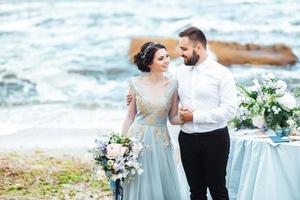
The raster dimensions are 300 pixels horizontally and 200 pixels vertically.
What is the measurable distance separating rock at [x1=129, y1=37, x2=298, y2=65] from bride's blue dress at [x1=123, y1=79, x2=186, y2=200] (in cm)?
1193

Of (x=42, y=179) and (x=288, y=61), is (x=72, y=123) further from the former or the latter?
(x=288, y=61)

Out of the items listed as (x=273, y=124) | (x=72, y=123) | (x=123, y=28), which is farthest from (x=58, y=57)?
(x=273, y=124)

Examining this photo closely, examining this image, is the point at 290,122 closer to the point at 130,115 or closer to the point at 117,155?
the point at 130,115

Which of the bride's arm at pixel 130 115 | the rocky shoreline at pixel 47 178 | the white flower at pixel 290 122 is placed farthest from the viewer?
the rocky shoreline at pixel 47 178

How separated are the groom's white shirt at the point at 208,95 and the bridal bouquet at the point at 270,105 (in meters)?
0.57

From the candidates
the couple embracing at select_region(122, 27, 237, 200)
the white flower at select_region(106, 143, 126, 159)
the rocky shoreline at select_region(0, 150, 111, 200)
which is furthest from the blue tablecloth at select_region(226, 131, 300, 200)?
the rocky shoreline at select_region(0, 150, 111, 200)

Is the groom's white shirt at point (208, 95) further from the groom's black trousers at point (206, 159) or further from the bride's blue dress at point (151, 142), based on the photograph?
the bride's blue dress at point (151, 142)

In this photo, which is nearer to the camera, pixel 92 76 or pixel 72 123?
pixel 72 123

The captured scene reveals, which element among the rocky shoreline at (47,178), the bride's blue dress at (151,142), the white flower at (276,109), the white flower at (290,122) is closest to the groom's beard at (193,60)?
the bride's blue dress at (151,142)

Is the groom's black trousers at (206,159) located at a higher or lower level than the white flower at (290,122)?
lower

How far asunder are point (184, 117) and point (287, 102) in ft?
2.74

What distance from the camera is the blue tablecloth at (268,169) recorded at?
386 cm

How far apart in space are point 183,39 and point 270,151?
997mm

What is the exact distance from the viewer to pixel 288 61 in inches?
635
